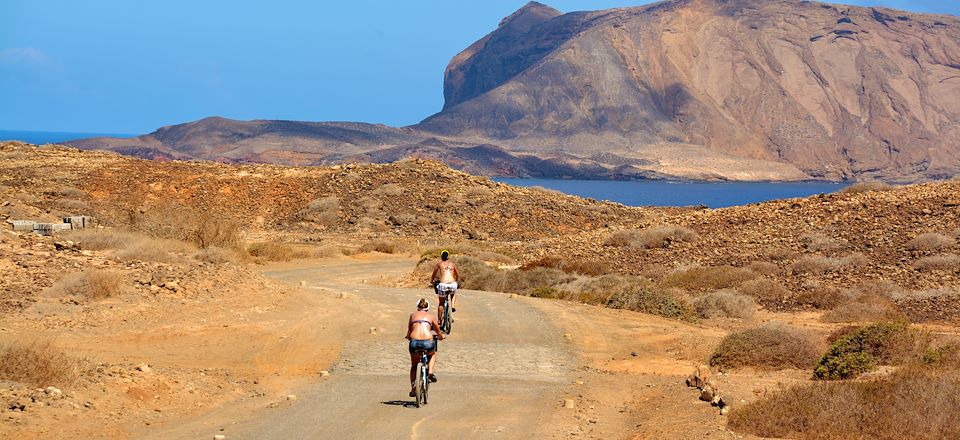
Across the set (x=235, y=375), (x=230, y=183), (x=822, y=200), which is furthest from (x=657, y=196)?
(x=235, y=375)

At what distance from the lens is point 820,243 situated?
31.8 m

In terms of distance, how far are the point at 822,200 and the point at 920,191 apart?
3224mm

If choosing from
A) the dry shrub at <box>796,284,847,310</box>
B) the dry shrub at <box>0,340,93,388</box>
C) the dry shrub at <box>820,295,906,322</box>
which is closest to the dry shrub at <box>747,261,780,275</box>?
the dry shrub at <box>796,284,847,310</box>

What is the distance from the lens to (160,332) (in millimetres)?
19516

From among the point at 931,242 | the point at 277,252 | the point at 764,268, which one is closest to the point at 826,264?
the point at 764,268

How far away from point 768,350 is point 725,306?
7075 millimetres

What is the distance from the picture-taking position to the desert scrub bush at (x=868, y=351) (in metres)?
15.5

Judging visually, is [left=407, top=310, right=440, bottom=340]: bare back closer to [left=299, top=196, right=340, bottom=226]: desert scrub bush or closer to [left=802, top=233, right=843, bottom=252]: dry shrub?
[left=802, top=233, right=843, bottom=252]: dry shrub

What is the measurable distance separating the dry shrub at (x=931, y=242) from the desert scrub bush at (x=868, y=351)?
13242 mm

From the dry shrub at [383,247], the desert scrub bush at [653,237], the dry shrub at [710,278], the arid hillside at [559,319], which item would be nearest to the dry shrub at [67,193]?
the arid hillside at [559,319]

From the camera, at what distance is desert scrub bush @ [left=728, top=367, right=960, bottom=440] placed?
36.9 ft

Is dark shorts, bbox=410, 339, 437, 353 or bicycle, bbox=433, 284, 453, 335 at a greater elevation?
dark shorts, bbox=410, 339, 437, 353

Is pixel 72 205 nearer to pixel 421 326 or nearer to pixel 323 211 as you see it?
pixel 323 211

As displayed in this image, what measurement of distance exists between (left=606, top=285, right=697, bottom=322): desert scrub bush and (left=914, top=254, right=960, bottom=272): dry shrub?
689 centimetres
